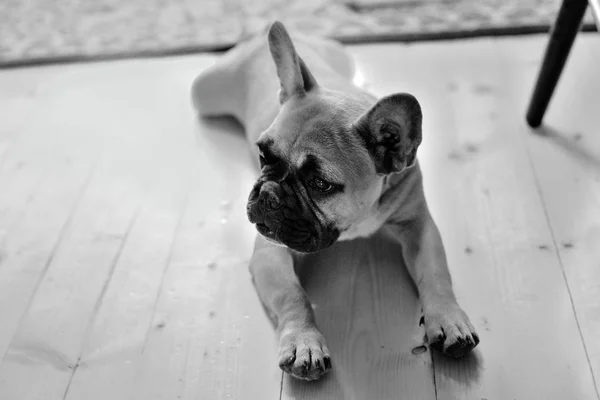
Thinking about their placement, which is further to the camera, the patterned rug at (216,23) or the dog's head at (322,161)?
the patterned rug at (216,23)

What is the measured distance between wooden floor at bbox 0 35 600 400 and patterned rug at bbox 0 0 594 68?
0.14 metres

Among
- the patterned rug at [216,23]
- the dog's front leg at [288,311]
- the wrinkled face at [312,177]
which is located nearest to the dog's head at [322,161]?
the wrinkled face at [312,177]

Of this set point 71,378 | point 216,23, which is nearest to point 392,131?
point 71,378

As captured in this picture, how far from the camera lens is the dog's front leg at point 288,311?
168 cm

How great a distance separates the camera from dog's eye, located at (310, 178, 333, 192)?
166 cm

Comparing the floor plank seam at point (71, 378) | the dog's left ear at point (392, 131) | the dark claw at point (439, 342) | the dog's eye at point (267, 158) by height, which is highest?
the dog's left ear at point (392, 131)

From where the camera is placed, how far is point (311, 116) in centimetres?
170

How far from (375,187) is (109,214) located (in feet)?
3.08

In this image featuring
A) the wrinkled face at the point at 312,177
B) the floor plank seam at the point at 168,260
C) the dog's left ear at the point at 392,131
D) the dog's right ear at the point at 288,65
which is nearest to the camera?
the dog's left ear at the point at 392,131

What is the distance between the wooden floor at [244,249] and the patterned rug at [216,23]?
14 centimetres

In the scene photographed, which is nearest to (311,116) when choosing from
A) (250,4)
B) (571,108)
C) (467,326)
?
(467,326)

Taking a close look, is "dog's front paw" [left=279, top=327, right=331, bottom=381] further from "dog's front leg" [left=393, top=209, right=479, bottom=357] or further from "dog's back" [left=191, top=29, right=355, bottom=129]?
"dog's back" [left=191, top=29, right=355, bottom=129]

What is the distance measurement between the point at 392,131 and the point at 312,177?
21cm

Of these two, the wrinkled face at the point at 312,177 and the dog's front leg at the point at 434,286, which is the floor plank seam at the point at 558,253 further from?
the wrinkled face at the point at 312,177
